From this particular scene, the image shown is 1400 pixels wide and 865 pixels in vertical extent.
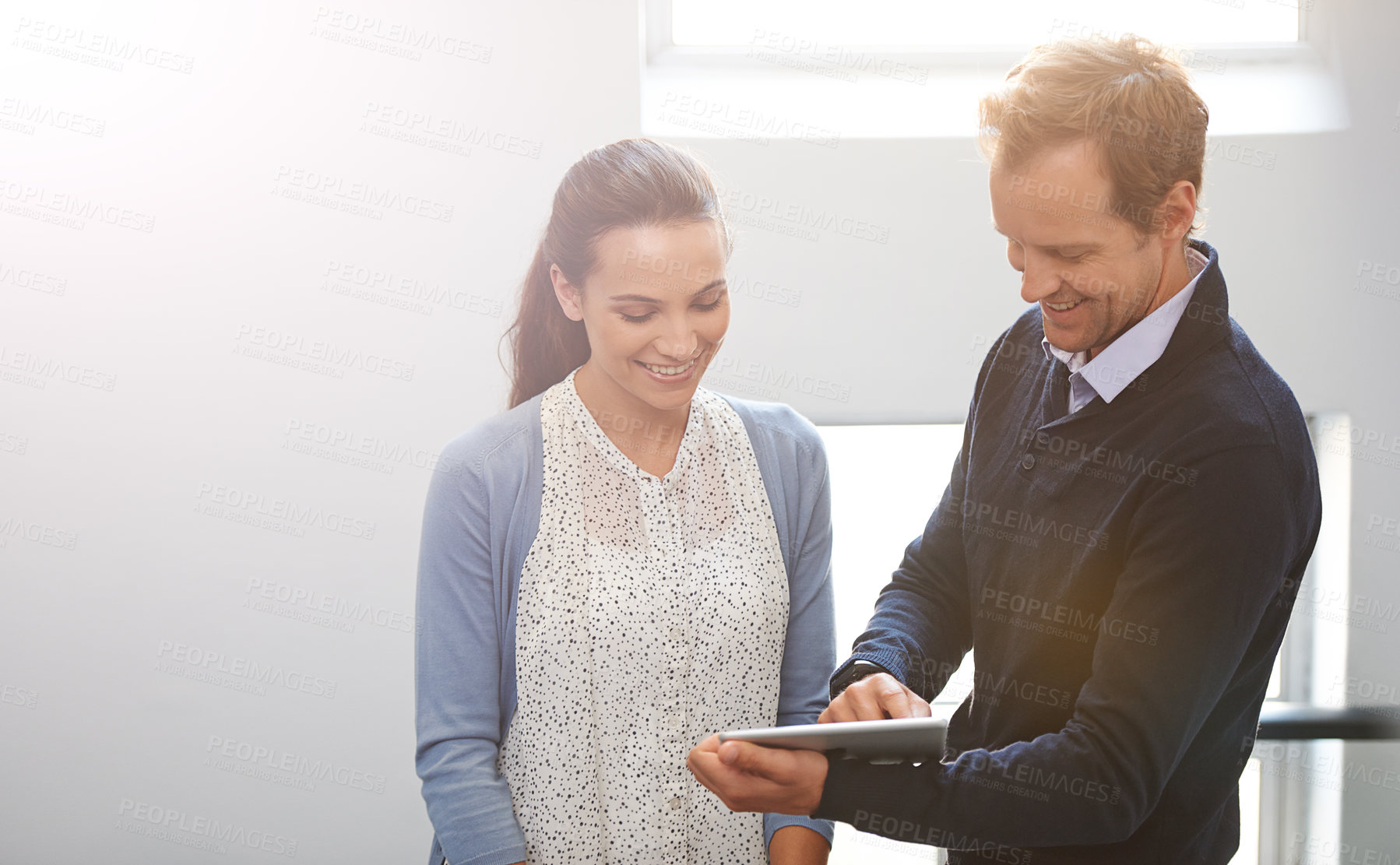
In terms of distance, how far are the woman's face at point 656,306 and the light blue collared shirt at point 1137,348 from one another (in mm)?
530

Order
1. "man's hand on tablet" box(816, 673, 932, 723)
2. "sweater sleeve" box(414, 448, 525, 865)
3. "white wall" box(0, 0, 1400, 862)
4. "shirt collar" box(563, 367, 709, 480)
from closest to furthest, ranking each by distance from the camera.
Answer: "man's hand on tablet" box(816, 673, 932, 723)
"sweater sleeve" box(414, 448, 525, 865)
"shirt collar" box(563, 367, 709, 480)
"white wall" box(0, 0, 1400, 862)

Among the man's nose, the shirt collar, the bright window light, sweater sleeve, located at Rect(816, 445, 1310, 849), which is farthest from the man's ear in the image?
the bright window light

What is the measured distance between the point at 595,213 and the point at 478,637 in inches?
25.7

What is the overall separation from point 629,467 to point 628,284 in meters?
0.28

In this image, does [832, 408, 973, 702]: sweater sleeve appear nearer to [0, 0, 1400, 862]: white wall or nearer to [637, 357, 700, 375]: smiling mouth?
[637, 357, 700, 375]: smiling mouth

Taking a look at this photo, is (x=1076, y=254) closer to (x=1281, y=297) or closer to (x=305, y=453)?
(x=1281, y=297)

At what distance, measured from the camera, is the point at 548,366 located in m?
1.80

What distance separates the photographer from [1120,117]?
124 centimetres

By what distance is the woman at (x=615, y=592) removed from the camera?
154 centimetres

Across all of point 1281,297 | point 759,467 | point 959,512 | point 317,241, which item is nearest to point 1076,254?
point 959,512

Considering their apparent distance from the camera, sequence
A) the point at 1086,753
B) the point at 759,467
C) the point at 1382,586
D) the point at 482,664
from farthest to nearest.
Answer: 1. the point at 1382,586
2. the point at 759,467
3. the point at 482,664
4. the point at 1086,753

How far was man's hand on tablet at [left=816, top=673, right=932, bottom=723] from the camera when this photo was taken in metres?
1.39

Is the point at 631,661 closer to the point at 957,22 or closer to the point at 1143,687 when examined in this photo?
the point at 1143,687

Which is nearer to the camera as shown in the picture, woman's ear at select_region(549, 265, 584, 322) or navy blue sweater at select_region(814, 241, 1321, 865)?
navy blue sweater at select_region(814, 241, 1321, 865)
